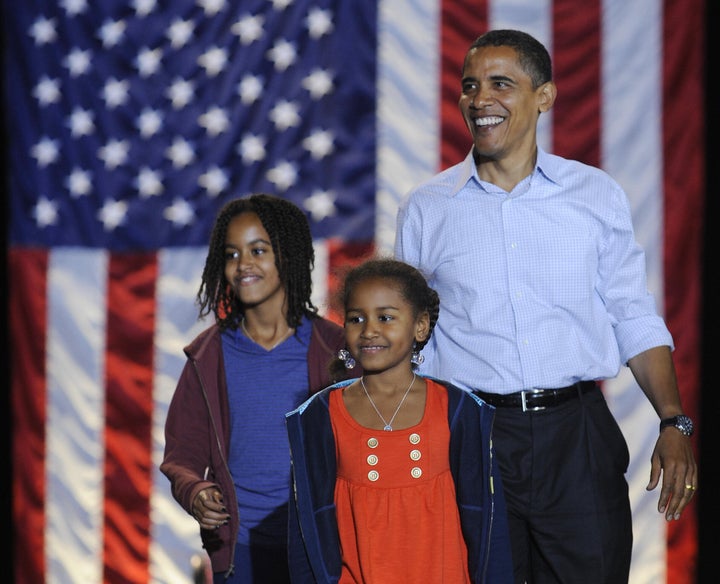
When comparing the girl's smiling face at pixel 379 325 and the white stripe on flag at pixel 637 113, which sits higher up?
the white stripe on flag at pixel 637 113

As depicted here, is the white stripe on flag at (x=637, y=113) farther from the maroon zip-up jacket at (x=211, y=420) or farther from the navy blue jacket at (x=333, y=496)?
the navy blue jacket at (x=333, y=496)

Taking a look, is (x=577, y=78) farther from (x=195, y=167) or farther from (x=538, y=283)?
(x=538, y=283)

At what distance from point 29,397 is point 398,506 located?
7.91ft

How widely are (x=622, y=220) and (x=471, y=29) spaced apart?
5.19 ft

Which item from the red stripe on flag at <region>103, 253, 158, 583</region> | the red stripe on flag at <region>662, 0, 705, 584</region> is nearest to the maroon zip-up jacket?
the red stripe on flag at <region>103, 253, 158, 583</region>

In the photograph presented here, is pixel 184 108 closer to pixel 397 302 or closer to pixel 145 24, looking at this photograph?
pixel 145 24

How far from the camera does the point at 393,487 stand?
2156mm

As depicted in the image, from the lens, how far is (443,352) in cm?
247

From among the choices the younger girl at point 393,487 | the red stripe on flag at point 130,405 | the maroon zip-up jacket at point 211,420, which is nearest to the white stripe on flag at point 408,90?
the red stripe on flag at point 130,405

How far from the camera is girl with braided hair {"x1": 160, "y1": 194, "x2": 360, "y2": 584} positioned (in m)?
2.52

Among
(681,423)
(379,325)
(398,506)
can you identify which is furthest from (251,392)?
(681,423)

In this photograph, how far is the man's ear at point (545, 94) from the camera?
8.21 feet

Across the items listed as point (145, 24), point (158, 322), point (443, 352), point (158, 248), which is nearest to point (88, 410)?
→ point (158, 322)

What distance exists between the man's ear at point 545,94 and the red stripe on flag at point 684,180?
1392 millimetres
